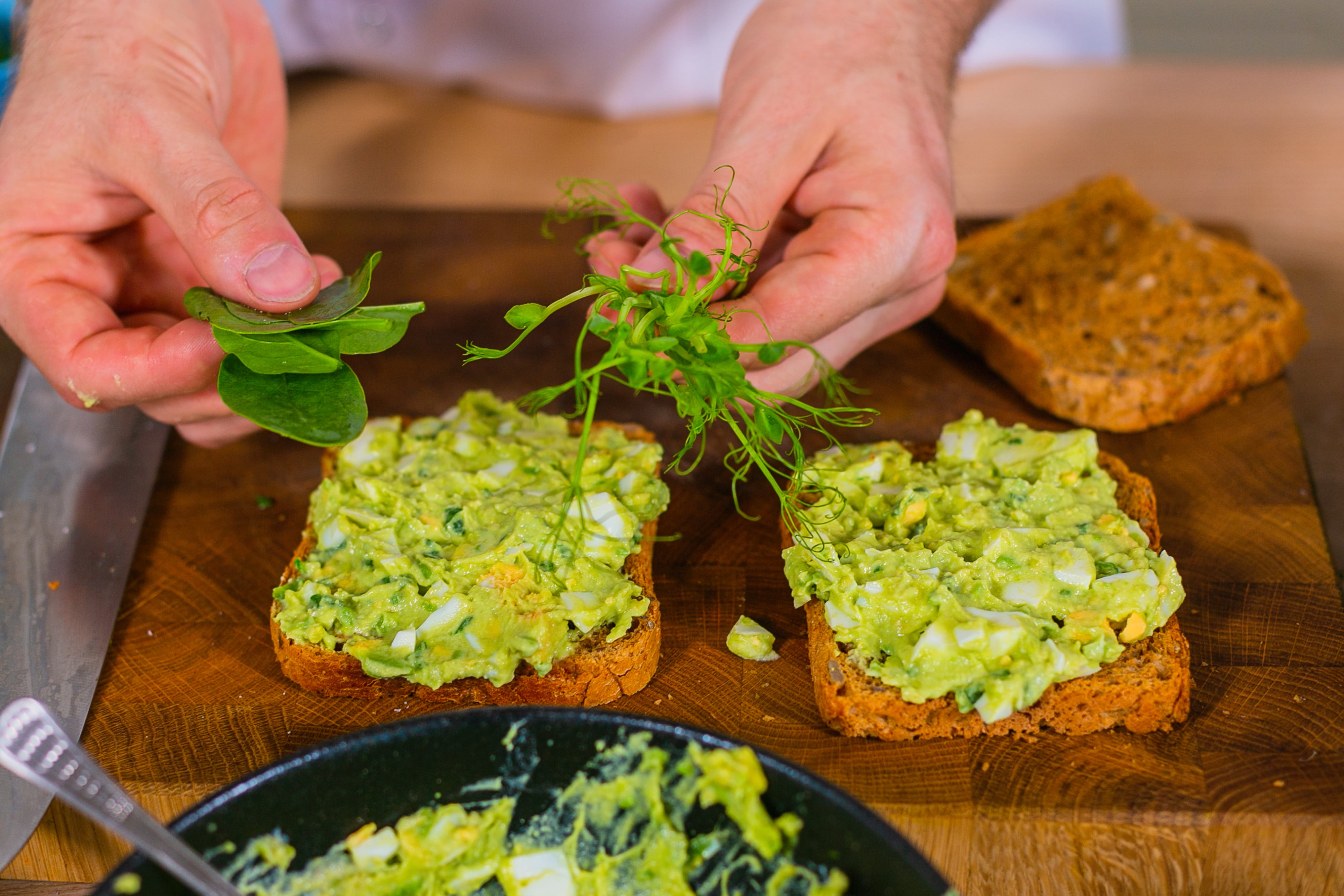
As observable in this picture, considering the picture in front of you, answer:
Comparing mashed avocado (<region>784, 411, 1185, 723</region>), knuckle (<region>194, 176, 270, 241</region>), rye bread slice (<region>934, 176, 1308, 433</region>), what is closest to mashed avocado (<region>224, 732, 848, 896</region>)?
mashed avocado (<region>784, 411, 1185, 723</region>)

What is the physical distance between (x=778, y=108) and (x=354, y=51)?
260 centimetres

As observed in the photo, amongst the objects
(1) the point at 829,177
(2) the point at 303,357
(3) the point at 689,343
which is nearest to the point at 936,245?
(1) the point at 829,177

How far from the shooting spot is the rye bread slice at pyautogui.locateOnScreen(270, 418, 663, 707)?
2260 millimetres

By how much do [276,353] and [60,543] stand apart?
957 millimetres

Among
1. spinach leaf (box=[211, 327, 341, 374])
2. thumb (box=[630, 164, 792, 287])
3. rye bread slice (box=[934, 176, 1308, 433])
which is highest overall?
thumb (box=[630, 164, 792, 287])

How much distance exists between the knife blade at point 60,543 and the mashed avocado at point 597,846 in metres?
0.75

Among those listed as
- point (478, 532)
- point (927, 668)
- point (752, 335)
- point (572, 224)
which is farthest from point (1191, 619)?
point (572, 224)

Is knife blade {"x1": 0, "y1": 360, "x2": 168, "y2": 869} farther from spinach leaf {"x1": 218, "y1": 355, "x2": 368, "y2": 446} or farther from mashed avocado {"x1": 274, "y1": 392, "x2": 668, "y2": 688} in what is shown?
spinach leaf {"x1": 218, "y1": 355, "x2": 368, "y2": 446}

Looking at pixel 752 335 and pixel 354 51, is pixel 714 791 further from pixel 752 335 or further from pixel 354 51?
pixel 354 51

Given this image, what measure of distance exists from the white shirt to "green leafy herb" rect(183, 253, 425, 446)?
237 cm

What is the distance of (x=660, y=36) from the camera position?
14.1 ft

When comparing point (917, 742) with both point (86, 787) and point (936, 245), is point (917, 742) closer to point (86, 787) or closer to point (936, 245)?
point (936, 245)

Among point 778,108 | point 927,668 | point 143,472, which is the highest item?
point 778,108

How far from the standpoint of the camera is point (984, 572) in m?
2.21
